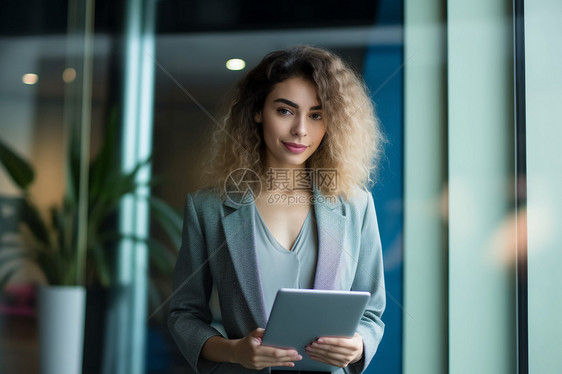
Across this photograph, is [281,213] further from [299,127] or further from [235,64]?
[235,64]

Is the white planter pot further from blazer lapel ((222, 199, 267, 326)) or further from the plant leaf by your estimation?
blazer lapel ((222, 199, 267, 326))

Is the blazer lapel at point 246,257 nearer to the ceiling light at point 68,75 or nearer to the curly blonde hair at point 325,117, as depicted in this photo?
the curly blonde hair at point 325,117

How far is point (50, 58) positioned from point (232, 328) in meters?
1.19

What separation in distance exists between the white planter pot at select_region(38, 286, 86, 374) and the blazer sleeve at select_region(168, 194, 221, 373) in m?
0.53

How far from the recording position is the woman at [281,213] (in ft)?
4.91

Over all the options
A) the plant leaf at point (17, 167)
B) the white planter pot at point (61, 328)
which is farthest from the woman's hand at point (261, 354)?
the plant leaf at point (17, 167)

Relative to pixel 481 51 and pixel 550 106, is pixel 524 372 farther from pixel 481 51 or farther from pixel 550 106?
pixel 481 51

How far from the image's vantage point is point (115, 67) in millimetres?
2043

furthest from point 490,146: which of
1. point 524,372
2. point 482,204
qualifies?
point 524,372

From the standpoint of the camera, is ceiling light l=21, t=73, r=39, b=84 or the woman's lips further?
ceiling light l=21, t=73, r=39, b=84

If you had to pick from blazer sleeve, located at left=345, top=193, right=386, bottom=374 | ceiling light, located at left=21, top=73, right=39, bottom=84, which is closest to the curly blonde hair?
blazer sleeve, located at left=345, top=193, right=386, bottom=374

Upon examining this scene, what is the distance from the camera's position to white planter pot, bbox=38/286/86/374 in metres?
2.01

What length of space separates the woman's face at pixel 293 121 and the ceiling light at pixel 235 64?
0.75 ft

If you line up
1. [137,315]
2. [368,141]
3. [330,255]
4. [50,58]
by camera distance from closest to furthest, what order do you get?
1. [330,255]
2. [368,141]
3. [137,315]
4. [50,58]
